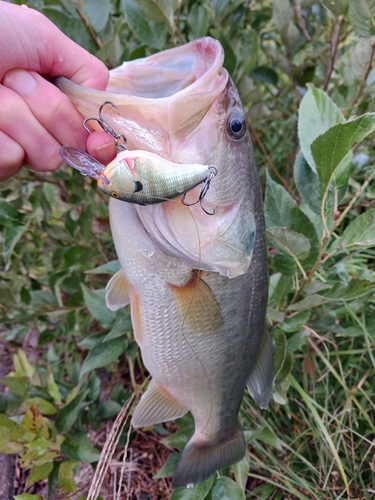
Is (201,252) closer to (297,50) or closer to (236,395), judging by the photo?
(236,395)

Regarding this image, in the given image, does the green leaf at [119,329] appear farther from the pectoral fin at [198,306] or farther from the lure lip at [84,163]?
the lure lip at [84,163]

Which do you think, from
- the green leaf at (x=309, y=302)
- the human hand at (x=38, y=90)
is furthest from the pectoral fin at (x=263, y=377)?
the human hand at (x=38, y=90)

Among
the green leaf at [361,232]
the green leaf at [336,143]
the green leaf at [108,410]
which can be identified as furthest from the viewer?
the green leaf at [108,410]

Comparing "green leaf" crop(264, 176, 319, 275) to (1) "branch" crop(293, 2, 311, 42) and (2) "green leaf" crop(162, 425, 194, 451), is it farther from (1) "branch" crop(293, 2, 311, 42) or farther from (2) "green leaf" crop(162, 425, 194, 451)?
(1) "branch" crop(293, 2, 311, 42)

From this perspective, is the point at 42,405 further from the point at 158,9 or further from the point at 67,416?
the point at 158,9

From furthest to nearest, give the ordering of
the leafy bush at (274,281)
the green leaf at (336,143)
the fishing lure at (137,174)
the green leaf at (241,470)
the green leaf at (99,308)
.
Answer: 1. the green leaf at (99,308)
2. the green leaf at (241,470)
3. the leafy bush at (274,281)
4. the green leaf at (336,143)
5. the fishing lure at (137,174)

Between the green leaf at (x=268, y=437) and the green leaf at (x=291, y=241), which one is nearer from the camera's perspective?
the green leaf at (x=291, y=241)

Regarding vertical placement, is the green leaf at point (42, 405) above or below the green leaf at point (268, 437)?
below

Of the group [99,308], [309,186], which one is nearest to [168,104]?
[309,186]
